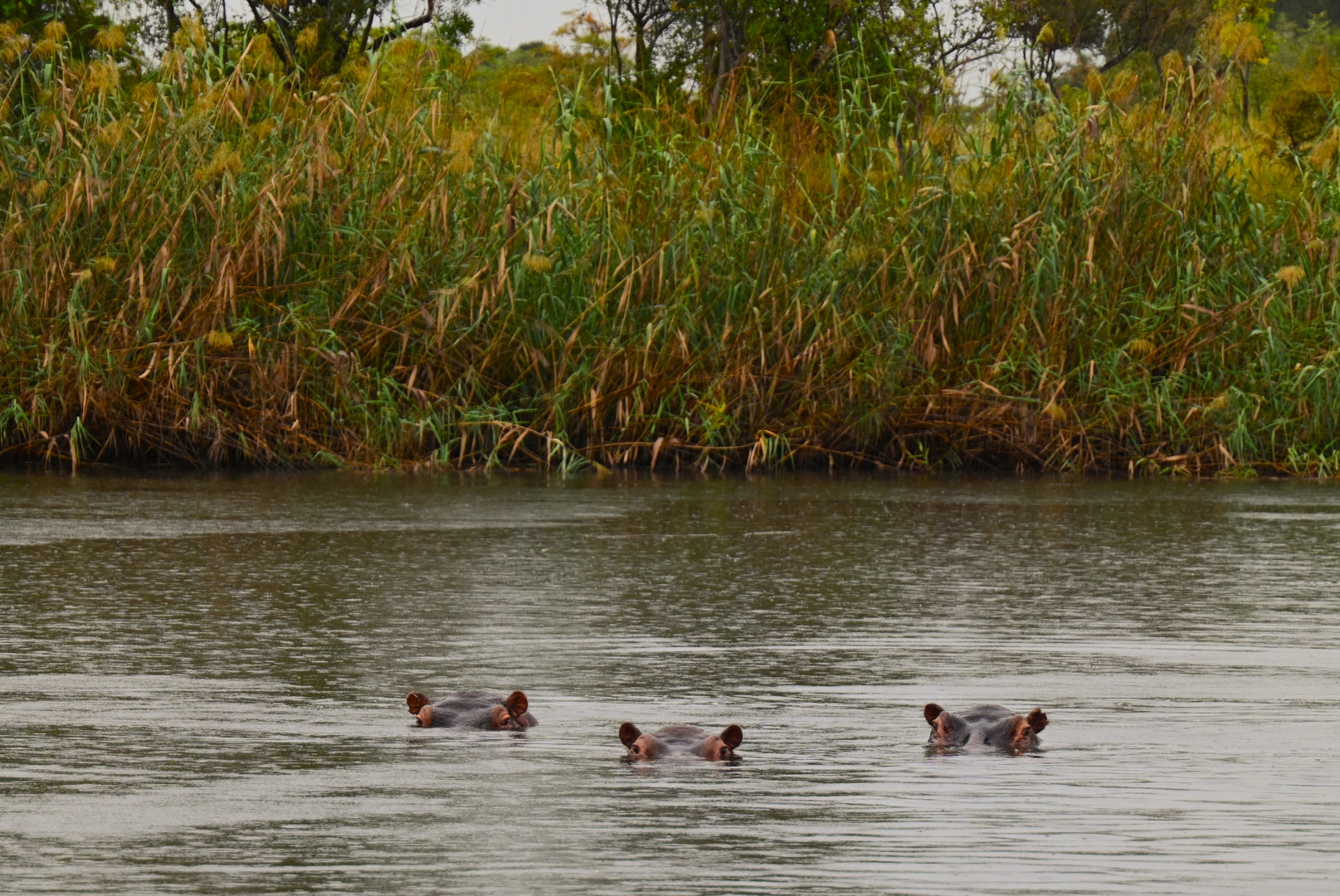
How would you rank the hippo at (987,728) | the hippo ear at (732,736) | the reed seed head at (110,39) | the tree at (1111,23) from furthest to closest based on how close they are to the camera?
the tree at (1111,23) < the reed seed head at (110,39) < the hippo at (987,728) < the hippo ear at (732,736)

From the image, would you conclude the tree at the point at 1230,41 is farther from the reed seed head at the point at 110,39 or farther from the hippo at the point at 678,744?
the hippo at the point at 678,744

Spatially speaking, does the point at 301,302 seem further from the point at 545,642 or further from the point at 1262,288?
the point at 545,642

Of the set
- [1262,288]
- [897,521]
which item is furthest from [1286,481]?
[897,521]

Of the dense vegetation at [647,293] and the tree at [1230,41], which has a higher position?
the tree at [1230,41]

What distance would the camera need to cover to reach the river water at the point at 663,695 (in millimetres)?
3133

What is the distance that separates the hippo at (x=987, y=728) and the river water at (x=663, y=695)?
0.06 meters

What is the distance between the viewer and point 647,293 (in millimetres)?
11828

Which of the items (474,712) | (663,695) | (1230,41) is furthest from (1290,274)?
(474,712)

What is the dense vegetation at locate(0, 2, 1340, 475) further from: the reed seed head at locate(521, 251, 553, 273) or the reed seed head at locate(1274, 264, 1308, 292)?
the reed seed head at locate(521, 251, 553, 273)

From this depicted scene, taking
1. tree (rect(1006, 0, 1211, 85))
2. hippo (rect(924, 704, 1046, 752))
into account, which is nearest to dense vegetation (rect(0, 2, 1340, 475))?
hippo (rect(924, 704, 1046, 752))

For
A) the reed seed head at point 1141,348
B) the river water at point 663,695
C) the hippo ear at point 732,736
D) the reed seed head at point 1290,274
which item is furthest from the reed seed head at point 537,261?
the hippo ear at point 732,736

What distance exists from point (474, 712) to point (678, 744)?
515mm

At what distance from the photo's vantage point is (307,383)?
11.5 m

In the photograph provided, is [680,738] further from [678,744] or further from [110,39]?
[110,39]
